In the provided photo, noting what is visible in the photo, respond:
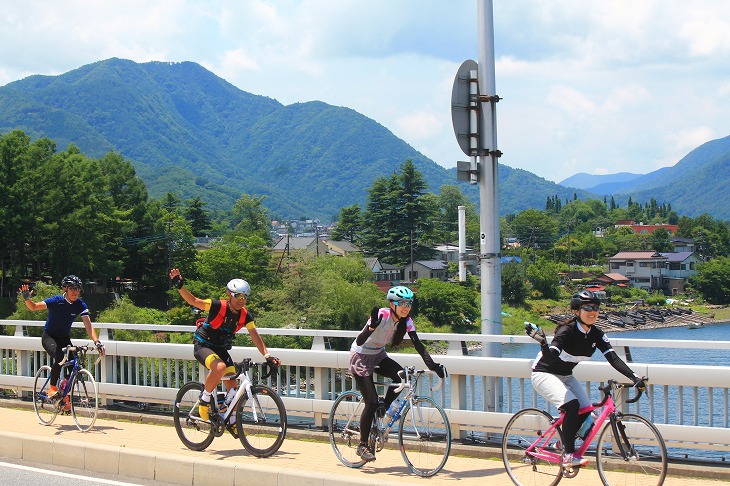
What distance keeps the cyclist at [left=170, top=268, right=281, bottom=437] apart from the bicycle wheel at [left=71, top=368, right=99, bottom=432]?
2318mm

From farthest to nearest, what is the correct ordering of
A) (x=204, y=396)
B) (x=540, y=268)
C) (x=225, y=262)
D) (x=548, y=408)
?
(x=540, y=268), (x=225, y=262), (x=548, y=408), (x=204, y=396)

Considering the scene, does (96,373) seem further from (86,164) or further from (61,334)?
(86,164)

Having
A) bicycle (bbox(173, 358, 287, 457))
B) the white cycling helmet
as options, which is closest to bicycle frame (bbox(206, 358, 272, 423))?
bicycle (bbox(173, 358, 287, 457))

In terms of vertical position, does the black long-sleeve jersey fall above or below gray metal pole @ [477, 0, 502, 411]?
below

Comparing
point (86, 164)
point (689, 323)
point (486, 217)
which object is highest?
point (86, 164)

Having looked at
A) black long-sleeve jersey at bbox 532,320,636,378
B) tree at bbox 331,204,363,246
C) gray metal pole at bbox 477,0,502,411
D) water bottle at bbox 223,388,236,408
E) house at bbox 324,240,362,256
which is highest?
tree at bbox 331,204,363,246

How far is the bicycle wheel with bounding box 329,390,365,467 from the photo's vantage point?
343 inches

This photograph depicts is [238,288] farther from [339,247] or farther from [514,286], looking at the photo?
[339,247]

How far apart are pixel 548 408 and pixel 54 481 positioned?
575 cm

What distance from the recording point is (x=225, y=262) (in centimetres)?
8738

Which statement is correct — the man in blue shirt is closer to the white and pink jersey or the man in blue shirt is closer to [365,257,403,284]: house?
the white and pink jersey

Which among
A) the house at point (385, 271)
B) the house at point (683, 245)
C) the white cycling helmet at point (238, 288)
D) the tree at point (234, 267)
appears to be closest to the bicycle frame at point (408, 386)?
the white cycling helmet at point (238, 288)

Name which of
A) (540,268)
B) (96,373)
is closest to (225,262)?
(540,268)

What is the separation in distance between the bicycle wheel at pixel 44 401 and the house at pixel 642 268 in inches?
5400
